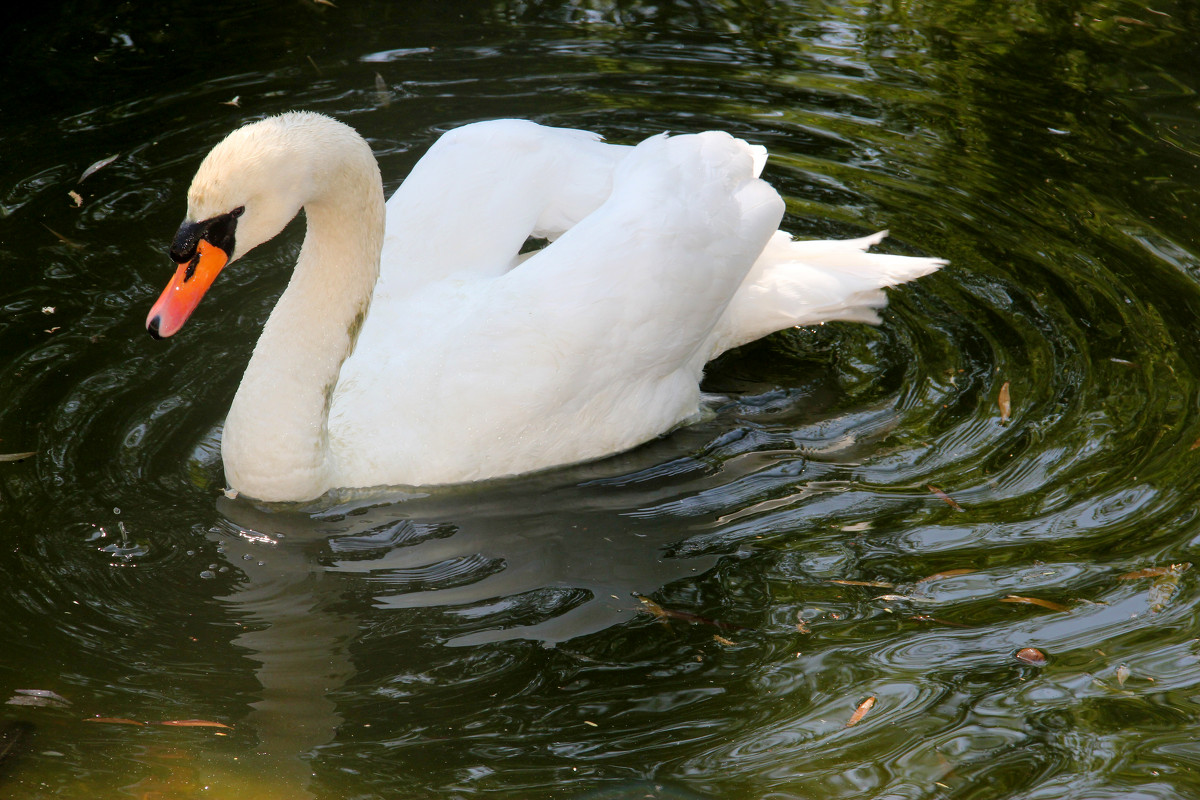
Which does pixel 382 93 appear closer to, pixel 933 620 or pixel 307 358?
pixel 307 358

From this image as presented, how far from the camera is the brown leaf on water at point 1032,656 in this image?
13.7 feet

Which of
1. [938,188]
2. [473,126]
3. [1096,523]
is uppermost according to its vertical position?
[473,126]

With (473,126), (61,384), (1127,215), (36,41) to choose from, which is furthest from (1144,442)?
(36,41)

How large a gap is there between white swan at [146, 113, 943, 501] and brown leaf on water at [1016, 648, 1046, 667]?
187cm

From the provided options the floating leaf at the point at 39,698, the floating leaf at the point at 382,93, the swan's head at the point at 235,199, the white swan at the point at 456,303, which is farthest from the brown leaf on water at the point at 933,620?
the floating leaf at the point at 382,93

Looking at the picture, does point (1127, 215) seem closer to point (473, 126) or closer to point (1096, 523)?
point (1096, 523)

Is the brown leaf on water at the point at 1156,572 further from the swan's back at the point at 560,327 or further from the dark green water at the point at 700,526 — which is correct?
the swan's back at the point at 560,327

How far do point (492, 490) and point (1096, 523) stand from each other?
7.65 feet

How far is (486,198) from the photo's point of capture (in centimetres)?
571

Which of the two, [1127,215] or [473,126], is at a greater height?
[473,126]

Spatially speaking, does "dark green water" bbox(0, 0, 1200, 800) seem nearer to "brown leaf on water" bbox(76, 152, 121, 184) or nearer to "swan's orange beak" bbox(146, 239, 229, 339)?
"brown leaf on water" bbox(76, 152, 121, 184)

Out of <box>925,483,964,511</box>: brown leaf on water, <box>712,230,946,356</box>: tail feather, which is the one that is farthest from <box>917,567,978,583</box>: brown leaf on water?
<box>712,230,946,356</box>: tail feather

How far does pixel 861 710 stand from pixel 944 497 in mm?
1335

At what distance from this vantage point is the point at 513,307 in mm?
4934
